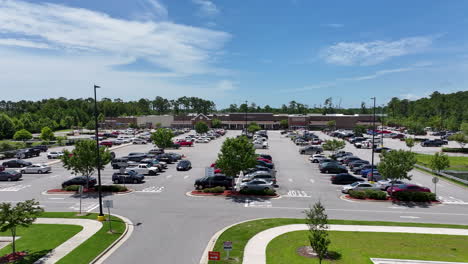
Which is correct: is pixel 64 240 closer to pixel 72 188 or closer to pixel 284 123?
pixel 72 188

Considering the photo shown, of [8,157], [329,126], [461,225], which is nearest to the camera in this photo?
[461,225]

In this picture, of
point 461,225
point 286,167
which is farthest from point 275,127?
point 461,225

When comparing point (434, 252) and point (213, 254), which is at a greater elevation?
point (213, 254)

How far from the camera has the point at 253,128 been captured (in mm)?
95188

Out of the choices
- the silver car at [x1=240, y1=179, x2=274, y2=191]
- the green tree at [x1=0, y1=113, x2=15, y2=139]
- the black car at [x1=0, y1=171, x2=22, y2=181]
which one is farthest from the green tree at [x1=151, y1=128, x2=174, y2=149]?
the green tree at [x1=0, y1=113, x2=15, y2=139]

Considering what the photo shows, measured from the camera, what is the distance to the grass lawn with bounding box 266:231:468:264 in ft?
54.3

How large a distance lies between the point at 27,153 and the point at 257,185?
152 feet

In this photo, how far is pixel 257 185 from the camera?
3089 cm

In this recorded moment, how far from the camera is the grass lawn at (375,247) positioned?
16547 millimetres

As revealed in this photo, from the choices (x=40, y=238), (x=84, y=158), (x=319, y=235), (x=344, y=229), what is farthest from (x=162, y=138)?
(x=319, y=235)

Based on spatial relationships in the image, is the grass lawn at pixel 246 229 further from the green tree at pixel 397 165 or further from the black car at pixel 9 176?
the black car at pixel 9 176

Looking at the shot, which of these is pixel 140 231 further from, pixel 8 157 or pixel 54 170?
pixel 8 157

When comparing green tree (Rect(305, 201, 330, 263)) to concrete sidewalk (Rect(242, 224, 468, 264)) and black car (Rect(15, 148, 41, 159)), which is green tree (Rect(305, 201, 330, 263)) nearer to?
concrete sidewalk (Rect(242, 224, 468, 264))

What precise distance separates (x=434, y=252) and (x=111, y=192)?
2758cm
